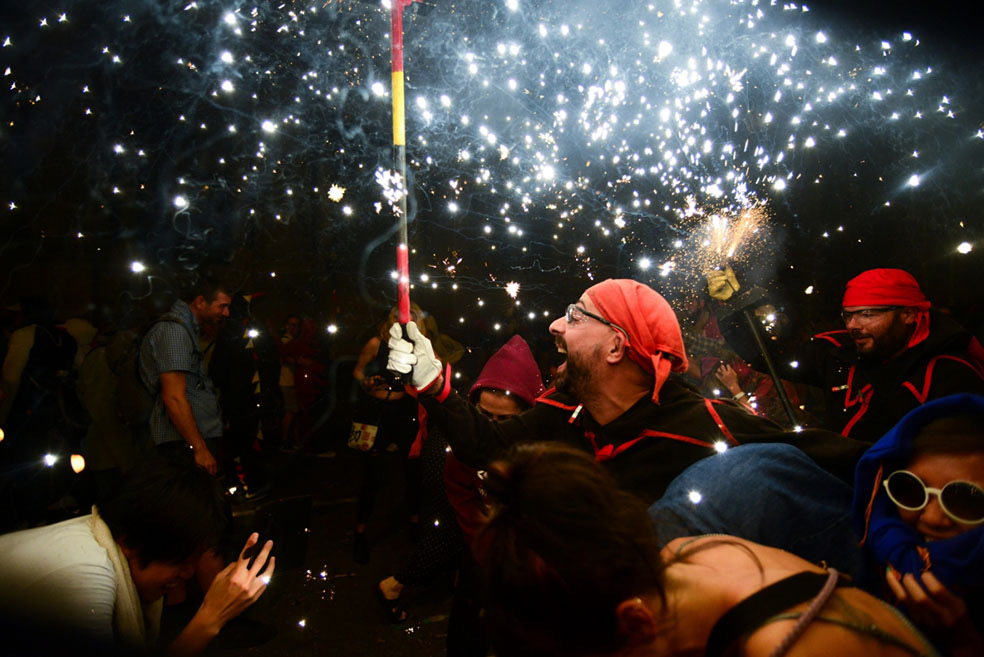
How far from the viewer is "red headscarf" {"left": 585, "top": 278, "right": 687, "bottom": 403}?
2.24 m

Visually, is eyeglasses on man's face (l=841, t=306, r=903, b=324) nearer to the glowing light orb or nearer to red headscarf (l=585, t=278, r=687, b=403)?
red headscarf (l=585, t=278, r=687, b=403)

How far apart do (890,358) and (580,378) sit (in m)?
2.42

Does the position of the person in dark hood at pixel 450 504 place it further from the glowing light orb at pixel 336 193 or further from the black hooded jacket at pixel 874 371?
the glowing light orb at pixel 336 193

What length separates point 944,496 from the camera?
3.90 ft

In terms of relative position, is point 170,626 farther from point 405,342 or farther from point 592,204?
point 592,204

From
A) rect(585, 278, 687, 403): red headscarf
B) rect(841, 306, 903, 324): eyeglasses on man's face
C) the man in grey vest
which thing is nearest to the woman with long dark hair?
rect(585, 278, 687, 403): red headscarf

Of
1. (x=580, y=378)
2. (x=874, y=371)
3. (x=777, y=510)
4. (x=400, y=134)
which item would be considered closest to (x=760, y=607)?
(x=777, y=510)

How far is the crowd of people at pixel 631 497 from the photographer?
1.02 meters

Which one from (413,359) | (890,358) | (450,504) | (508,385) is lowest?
(450,504)

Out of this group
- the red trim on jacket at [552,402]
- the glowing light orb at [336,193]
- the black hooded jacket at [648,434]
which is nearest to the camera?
the black hooded jacket at [648,434]

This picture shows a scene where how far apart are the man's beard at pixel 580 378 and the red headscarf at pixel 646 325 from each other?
20 cm

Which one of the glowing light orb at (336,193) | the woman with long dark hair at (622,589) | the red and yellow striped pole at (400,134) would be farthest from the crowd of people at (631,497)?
the glowing light orb at (336,193)

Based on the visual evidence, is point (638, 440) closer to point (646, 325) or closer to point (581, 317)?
point (646, 325)

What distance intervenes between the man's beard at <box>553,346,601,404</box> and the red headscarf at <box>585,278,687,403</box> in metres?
0.20
